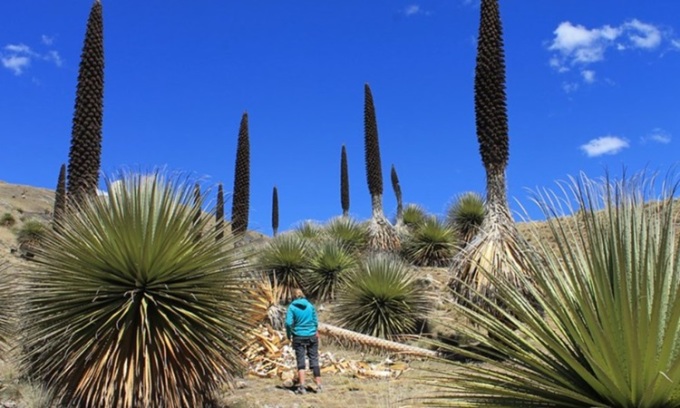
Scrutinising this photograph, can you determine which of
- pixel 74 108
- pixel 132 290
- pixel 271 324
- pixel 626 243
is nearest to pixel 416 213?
pixel 271 324

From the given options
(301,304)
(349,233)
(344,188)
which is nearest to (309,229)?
(349,233)

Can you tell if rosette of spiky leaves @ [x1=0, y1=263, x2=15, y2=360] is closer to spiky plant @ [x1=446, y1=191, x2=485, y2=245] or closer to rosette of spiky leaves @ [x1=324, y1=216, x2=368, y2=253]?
rosette of spiky leaves @ [x1=324, y1=216, x2=368, y2=253]

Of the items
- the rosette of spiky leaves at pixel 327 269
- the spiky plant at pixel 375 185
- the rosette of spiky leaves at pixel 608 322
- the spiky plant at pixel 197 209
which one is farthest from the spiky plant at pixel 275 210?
the rosette of spiky leaves at pixel 608 322

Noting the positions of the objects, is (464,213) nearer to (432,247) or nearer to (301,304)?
(432,247)

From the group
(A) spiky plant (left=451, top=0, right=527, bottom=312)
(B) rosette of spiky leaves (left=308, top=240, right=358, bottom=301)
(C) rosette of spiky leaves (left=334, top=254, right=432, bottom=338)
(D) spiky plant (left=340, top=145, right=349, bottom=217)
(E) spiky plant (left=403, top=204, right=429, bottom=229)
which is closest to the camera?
(A) spiky plant (left=451, top=0, right=527, bottom=312)

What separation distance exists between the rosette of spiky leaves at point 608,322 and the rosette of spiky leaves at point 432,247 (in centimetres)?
1895

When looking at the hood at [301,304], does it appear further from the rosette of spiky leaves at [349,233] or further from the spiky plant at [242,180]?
the rosette of spiky leaves at [349,233]

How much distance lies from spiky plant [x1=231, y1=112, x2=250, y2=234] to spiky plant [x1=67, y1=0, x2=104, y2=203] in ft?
22.7

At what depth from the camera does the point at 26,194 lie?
73.6 meters

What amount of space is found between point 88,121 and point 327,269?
10.3 m

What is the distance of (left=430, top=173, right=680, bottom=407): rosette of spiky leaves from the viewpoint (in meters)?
2.93

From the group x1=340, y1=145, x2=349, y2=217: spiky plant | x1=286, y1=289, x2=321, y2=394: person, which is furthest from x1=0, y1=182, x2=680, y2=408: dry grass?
x1=340, y1=145, x2=349, y2=217: spiky plant

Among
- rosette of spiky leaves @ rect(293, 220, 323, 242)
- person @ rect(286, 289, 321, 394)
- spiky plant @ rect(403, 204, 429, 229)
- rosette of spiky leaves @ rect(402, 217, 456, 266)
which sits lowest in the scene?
person @ rect(286, 289, 321, 394)

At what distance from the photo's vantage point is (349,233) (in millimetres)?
24125
